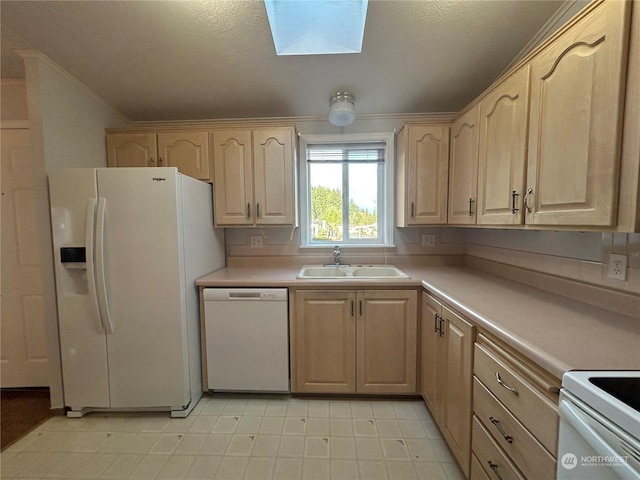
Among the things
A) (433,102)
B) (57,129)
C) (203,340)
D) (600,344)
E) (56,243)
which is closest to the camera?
(600,344)

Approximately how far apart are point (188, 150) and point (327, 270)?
1.61 m

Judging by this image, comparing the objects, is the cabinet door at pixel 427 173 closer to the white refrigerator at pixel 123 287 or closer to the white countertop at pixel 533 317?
the white countertop at pixel 533 317

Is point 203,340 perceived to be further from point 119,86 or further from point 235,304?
point 119,86

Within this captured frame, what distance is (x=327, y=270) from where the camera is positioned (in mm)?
2348

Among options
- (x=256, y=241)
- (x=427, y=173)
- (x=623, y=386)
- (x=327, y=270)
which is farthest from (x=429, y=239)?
(x=623, y=386)

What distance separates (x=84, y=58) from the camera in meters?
1.74

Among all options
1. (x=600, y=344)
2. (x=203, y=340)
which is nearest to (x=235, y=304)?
(x=203, y=340)

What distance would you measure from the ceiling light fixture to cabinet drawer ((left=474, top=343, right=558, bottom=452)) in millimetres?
1818

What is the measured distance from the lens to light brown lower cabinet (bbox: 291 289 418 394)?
6.03 feet

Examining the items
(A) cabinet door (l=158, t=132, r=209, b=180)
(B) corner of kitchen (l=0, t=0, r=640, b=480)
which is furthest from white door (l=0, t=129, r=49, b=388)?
(A) cabinet door (l=158, t=132, r=209, b=180)

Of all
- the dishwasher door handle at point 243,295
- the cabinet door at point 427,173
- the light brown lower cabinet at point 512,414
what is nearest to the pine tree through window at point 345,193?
the cabinet door at point 427,173

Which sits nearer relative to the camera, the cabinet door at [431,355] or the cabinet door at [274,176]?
the cabinet door at [431,355]

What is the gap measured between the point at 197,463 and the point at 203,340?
0.73 m

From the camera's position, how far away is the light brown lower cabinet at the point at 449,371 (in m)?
1.22
